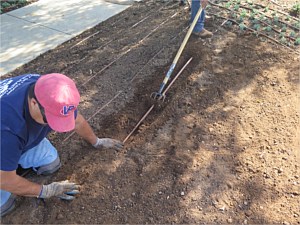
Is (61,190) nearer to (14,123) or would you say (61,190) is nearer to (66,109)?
(14,123)

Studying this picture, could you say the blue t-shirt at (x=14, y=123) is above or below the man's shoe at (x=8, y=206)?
above

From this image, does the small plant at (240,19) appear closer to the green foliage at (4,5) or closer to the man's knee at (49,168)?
the man's knee at (49,168)

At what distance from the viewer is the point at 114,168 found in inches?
125

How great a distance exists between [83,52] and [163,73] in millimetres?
1291

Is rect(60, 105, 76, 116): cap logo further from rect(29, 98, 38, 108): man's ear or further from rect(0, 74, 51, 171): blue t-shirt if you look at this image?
rect(0, 74, 51, 171): blue t-shirt

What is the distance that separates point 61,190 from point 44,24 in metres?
3.66

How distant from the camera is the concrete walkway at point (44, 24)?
4926 mm

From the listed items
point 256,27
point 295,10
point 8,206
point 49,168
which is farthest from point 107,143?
point 295,10

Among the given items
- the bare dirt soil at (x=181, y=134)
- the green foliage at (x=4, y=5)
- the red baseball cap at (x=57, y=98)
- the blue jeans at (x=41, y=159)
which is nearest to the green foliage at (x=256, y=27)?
the bare dirt soil at (x=181, y=134)

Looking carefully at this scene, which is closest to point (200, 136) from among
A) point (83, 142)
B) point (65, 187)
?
point (83, 142)

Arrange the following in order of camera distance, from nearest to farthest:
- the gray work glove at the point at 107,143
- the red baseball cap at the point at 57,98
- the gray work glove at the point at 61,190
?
1. the red baseball cap at the point at 57,98
2. the gray work glove at the point at 61,190
3. the gray work glove at the point at 107,143

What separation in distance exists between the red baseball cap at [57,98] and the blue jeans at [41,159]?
3.18 ft

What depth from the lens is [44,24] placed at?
18.5 feet

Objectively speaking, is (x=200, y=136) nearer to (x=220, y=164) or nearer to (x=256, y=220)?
(x=220, y=164)
